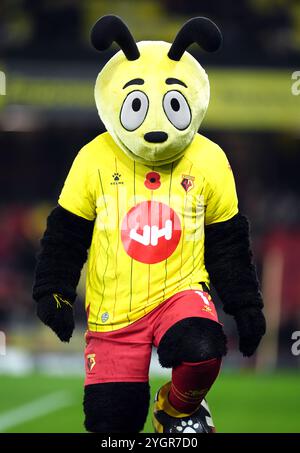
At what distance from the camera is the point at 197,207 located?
528 cm

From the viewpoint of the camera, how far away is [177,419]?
17.1 ft

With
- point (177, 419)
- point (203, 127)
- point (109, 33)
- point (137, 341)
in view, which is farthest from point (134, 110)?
point (203, 127)

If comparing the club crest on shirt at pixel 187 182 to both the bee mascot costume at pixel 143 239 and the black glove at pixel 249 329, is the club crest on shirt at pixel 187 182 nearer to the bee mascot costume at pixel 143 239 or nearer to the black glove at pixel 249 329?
the bee mascot costume at pixel 143 239

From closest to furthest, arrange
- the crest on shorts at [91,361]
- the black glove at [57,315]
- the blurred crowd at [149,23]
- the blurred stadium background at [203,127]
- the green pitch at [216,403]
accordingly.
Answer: the black glove at [57,315] → the crest on shorts at [91,361] → the green pitch at [216,403] → the blurred stadium background at [203,127] → the blurred crowd at [149,23]

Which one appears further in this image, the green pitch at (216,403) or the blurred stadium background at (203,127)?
the blurred stadium background at (203,127)

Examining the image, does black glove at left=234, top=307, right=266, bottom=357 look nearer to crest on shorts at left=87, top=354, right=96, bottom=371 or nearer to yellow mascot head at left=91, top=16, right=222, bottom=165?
crest on shorts at left=87, top=354, right=96, bottom=371

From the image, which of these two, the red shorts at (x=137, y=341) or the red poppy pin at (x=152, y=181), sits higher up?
the red poppy pin at (x=152, y=181)

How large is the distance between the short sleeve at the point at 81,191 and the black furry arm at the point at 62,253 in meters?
0.03

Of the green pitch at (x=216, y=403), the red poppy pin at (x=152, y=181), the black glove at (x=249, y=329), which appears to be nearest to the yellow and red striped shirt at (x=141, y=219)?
the red poppy pin at (x=152, y=181)

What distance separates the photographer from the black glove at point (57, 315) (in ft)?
16.8

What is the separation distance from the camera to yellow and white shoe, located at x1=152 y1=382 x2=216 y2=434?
5.18 m

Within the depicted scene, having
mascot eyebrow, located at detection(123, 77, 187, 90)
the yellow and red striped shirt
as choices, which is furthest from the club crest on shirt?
mascot eyebrow, located at detection(123, 77, 187, 90)
